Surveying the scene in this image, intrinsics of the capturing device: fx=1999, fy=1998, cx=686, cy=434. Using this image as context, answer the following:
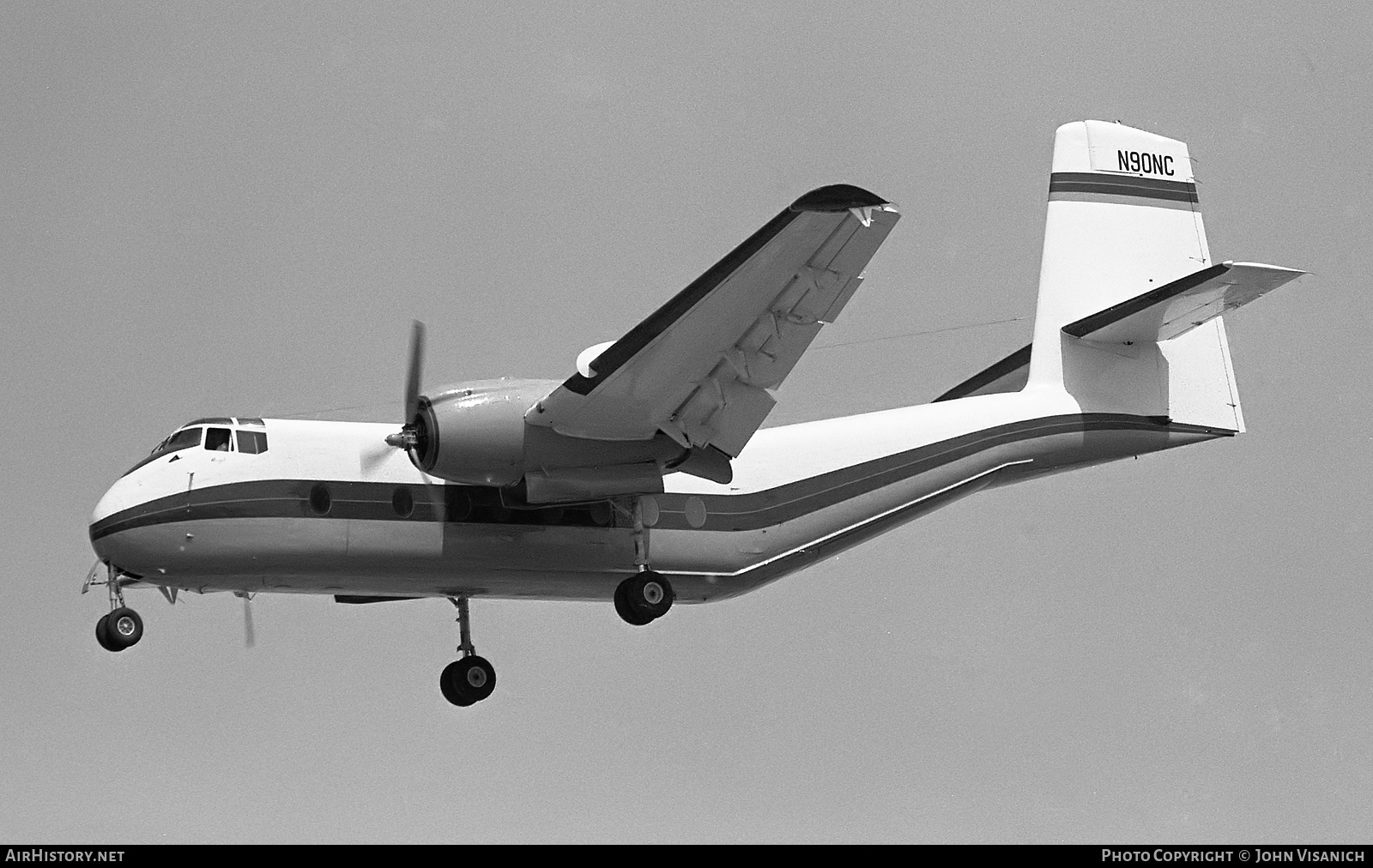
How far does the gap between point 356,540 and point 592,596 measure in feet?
9.24

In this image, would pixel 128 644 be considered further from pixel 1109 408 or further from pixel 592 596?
pixel 1109 408

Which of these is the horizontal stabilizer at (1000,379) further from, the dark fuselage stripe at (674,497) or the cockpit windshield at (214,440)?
the cockpit windshield at (214,440)

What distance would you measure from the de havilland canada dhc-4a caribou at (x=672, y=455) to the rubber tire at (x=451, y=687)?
3cm

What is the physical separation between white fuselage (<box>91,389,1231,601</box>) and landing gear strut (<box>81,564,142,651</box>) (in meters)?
0.21

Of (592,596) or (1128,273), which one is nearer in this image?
(592,596)

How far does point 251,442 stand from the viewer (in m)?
19.3

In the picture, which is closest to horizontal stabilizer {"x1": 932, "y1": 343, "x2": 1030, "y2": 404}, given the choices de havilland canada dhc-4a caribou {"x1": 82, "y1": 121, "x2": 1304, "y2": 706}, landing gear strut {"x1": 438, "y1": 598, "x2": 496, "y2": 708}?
de havilland canada dhc-4a caribou {"x1": 82, "y1": 121, "x2": 1304, "y2": 706}

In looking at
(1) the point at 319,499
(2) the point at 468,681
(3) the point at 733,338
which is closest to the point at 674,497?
(3) the point at 733,338

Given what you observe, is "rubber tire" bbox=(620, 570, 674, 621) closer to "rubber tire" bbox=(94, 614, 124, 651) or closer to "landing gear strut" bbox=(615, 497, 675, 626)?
"landing gear strut" bbox=(615, 497, 675, 626)

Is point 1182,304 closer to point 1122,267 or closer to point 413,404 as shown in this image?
point 1122,267

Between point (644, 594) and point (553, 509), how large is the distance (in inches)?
50.1
